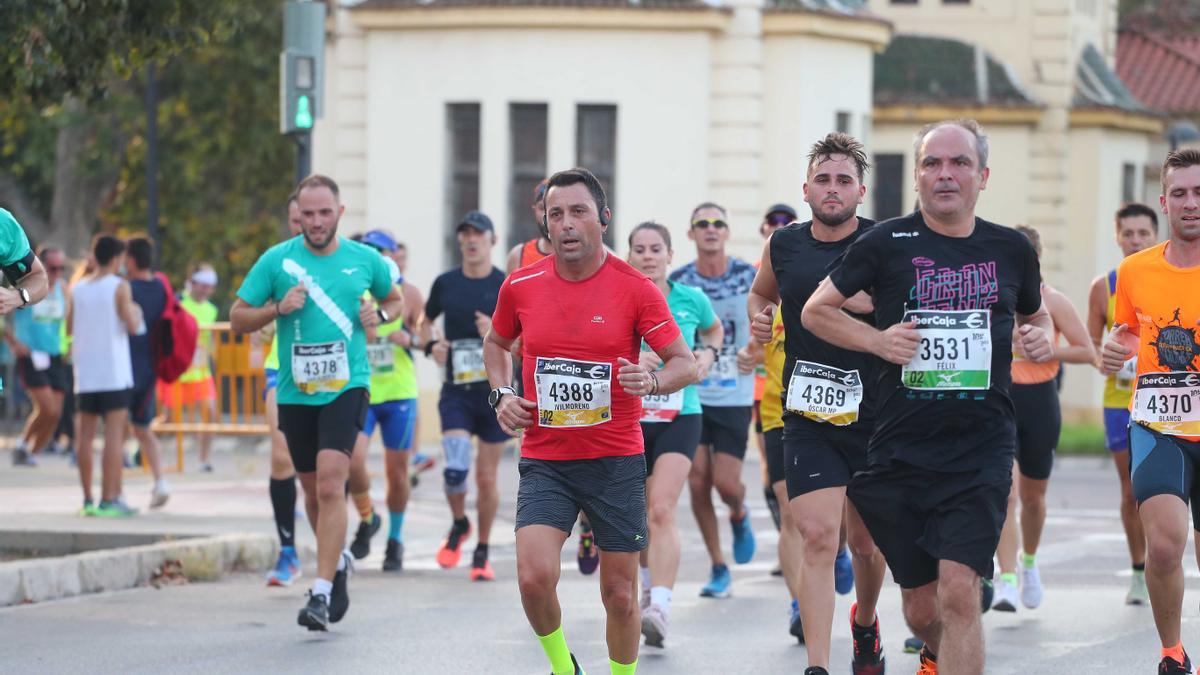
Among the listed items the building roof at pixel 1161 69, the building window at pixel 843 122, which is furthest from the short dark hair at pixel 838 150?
the building roof at pixel 1161 69

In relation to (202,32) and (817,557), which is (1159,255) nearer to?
(817,557)

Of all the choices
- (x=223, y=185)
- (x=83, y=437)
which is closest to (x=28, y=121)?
(x=223, y=185)

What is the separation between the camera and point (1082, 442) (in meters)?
26.7

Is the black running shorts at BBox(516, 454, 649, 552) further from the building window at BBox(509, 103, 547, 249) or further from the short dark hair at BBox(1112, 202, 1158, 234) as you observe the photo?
the building window at BBox(509, 103, 547, 249)

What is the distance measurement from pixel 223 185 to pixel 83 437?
18.6m

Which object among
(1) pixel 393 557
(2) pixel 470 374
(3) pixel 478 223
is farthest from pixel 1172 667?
(1) pixel 393 557

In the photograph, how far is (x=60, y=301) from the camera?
20.7 m

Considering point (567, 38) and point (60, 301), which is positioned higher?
point (567, 38)

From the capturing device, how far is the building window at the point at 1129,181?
3431 cm

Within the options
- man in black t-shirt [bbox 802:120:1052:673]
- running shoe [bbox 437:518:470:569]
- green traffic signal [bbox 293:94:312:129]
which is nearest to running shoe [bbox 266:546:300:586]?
running shoe [bbox 437:518:470:569]

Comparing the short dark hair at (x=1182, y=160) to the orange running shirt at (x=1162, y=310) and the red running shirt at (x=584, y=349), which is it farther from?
the red running shirt at (x=584, y=349)

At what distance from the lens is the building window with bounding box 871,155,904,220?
31797mm

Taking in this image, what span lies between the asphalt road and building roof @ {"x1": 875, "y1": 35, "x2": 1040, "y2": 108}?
18.0 meters

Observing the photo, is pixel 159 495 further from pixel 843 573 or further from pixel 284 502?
pixel 843 573
